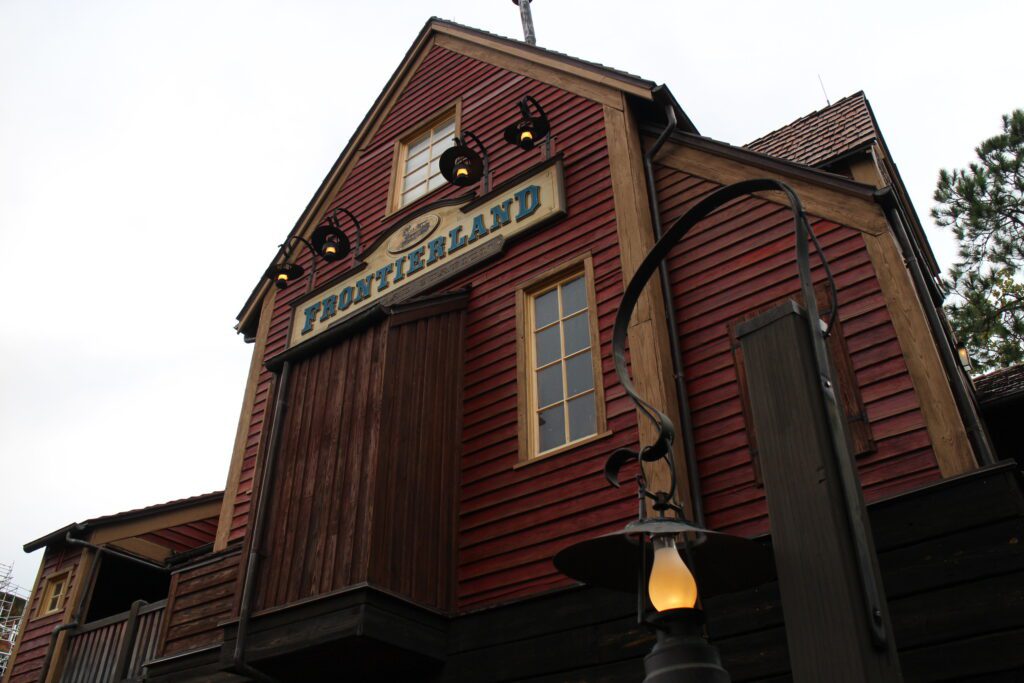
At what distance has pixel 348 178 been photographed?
12.5 meters

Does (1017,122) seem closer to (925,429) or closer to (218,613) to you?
(925,429)

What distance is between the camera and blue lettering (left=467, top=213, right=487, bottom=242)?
31.0 feet

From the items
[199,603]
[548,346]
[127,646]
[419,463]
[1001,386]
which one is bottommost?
[199,603]

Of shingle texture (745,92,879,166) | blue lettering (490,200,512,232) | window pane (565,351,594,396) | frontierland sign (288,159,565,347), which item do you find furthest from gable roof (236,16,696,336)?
window pane (565,351,594,396)

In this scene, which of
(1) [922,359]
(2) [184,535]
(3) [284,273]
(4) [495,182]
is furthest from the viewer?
(2) [184,535]

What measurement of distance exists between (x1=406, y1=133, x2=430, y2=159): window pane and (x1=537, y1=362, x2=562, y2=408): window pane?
5147mm

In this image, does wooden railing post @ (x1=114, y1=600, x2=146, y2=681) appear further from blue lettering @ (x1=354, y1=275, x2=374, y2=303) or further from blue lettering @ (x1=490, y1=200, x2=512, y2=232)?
blue lettering @ (x1=490, y1=200, x2=512, y2=232)

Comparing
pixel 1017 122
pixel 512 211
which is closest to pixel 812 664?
pixel 512 211

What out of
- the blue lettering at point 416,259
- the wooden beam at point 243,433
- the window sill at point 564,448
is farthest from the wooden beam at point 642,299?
the wooden beam at point 243,433

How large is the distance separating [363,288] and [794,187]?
514 centimetres

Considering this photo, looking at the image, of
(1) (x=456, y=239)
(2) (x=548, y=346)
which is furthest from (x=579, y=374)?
(1) (x=456, y=239)

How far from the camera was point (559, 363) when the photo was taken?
321 inches

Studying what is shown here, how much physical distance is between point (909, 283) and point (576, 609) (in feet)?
11.4

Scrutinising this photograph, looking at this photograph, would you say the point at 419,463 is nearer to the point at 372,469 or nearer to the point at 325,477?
the point at 372,469
